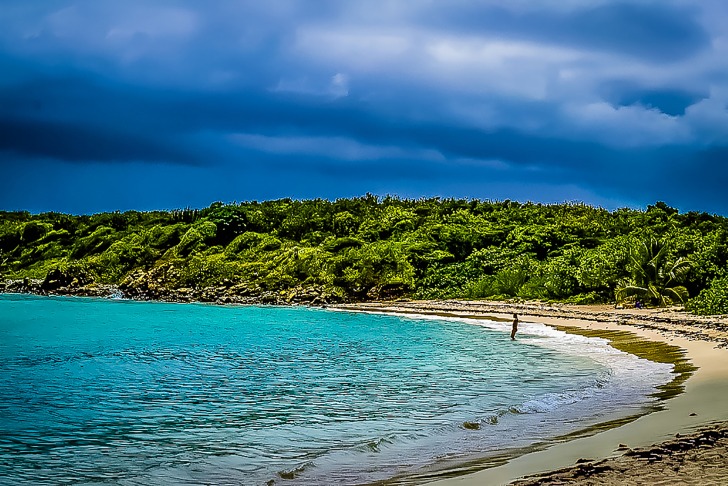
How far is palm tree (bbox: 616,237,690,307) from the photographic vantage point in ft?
107

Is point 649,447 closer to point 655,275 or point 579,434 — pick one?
point 579,434

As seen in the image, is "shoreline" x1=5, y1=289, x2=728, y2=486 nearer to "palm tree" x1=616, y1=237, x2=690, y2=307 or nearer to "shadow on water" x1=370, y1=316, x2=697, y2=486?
"shadow on water" x1=370, y1=316, x2=697, y2=486

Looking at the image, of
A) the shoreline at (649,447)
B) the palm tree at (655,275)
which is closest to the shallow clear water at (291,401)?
the shoreline at (649,447)

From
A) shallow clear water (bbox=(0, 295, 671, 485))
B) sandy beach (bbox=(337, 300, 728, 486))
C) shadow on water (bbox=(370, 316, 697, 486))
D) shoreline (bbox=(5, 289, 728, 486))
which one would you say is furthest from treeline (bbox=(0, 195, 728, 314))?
sandy beach (bbox=(337, 300, 728, 486))

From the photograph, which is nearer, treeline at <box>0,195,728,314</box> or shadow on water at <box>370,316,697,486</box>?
shadow on water at <box>370,316,697,486</box>

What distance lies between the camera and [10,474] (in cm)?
863

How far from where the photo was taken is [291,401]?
45.2 ft

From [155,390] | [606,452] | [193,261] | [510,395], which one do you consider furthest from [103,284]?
[606,452]

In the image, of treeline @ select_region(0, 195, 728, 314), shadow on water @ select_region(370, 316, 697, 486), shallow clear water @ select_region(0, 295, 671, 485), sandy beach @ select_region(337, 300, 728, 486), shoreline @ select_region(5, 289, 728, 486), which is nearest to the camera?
sandy beach @ select_region(337, 300, 728, 486)

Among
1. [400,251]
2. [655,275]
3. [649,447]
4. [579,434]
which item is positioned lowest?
[579,434]

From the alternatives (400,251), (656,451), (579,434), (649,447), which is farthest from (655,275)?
(656,451)

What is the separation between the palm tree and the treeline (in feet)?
0.19

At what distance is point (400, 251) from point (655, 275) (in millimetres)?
22863

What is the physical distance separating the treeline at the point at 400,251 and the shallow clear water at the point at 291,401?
10.3 m
